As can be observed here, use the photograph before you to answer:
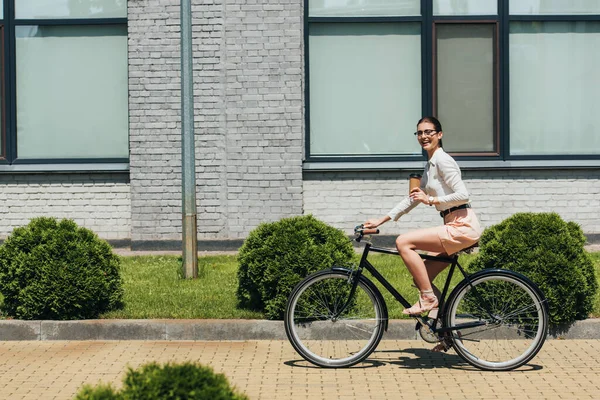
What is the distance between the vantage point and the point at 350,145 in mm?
15562

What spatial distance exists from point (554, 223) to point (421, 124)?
6.47 ft

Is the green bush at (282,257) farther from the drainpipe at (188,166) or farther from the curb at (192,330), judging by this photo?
the drainpipe at (188,166)

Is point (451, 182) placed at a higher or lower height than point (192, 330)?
higher

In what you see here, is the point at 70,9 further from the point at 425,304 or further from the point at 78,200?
the point at 425,304

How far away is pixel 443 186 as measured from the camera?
831cm

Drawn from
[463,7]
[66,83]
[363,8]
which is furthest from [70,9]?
[463,7]

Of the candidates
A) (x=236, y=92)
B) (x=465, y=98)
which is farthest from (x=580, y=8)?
(x=236, y=92)

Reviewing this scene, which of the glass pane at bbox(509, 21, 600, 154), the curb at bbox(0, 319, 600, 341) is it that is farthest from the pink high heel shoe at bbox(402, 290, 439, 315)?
the glass pane at bbox(509, 21, 600, 154)

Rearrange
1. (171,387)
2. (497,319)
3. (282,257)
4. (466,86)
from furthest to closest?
(466,86), (282,257), (497,319), (171,387)

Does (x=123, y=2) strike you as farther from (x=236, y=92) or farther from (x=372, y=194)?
(x=372, y=194)

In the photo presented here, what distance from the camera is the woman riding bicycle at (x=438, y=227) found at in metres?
8.15

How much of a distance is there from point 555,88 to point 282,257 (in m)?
7.28

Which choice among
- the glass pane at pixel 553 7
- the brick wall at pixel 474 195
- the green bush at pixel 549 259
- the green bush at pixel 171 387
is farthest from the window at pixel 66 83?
the green bush at pixel 171 387

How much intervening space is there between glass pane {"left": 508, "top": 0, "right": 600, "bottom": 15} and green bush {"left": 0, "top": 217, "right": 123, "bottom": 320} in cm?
760
